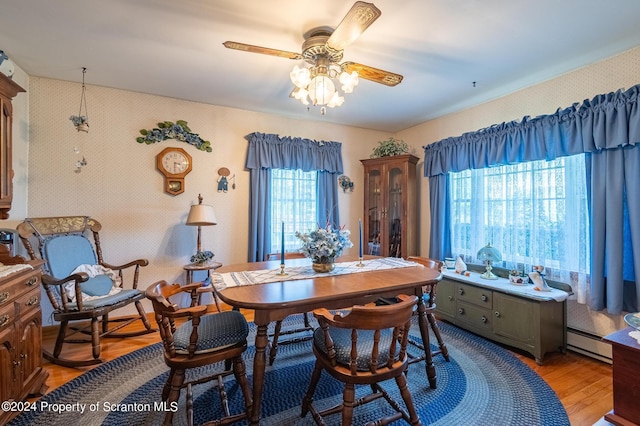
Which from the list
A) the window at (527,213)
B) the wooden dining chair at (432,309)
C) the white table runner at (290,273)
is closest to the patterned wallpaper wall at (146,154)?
the window at (527,213)

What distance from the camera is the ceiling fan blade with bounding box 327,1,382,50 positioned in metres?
1.37

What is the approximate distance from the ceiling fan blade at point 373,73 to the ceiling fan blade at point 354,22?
239 mm

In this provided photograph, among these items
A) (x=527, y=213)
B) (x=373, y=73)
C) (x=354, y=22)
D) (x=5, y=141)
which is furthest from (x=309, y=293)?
(x=527, y=213)

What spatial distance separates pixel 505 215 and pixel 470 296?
3.25ft

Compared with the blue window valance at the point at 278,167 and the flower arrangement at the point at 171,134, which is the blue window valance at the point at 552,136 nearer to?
the blue window valance at the point at 278,167

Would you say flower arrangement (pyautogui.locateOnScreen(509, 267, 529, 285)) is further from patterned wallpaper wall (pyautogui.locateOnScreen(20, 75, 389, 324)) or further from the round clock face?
the round clock face

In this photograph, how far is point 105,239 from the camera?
3094mm

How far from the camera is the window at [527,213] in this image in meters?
2.53

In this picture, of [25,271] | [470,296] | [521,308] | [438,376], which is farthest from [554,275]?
[25,271]

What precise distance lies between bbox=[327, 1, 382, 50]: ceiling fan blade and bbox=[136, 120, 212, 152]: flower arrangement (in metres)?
2.32

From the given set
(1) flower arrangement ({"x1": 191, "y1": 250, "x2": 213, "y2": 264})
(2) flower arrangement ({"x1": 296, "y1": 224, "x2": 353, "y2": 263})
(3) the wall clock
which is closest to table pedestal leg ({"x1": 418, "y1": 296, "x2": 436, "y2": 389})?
(2) flower arrangement ({"x1": 296, "y1": 224, "x2": 353, "y2": 263})

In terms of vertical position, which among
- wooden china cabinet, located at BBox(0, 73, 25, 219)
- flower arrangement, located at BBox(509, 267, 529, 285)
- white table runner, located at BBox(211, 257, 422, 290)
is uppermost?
wooden china cabinet, located at BBox(0, 73, 25, 219)

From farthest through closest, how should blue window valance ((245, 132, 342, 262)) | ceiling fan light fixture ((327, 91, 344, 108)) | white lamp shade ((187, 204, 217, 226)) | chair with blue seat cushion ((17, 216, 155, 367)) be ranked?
blue window valance ((245, 132, 342, 262)), white lamp shade ((187, 204, 217, 226)), chair with blue seat cushion ((17, 216, 155, 367)), ceiling fan light fixture ((327, 91, 344, 108))

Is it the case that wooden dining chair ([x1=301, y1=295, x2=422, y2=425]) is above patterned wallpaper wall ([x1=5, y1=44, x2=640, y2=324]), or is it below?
below
